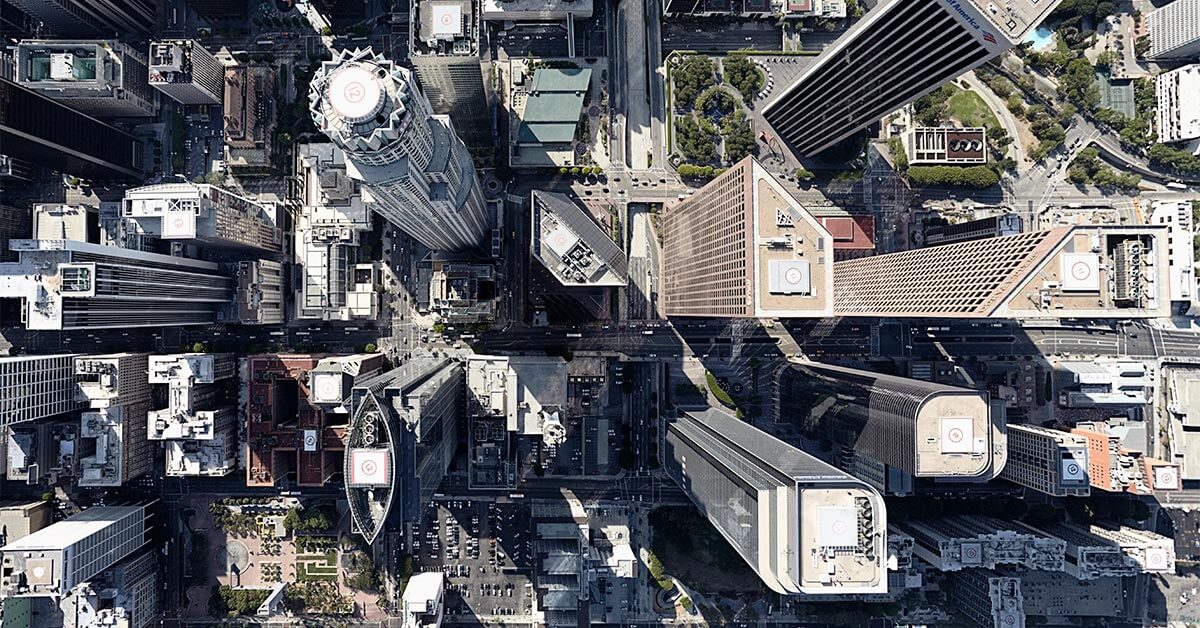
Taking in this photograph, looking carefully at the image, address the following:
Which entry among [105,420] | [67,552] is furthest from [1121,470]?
[105,420]

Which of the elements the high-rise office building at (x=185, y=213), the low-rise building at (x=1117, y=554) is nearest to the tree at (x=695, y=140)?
the high-rise office building at (x=185, y=213)

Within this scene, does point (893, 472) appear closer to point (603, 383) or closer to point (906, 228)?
point (906, 228)

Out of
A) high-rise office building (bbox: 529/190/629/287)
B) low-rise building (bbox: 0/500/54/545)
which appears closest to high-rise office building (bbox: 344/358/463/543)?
high-rise office building (bbox: 529/190/629/287)

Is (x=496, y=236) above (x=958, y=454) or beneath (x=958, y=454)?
above

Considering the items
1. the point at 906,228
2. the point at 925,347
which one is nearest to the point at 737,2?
the point at 906,228

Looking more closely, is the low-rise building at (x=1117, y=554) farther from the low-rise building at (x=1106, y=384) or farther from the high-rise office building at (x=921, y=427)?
the high-rise office building at (x=921, y=427)

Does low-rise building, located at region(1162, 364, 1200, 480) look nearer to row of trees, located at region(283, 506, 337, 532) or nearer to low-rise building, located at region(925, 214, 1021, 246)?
low-rise building, located at region(925, 214, 1021, 246)
